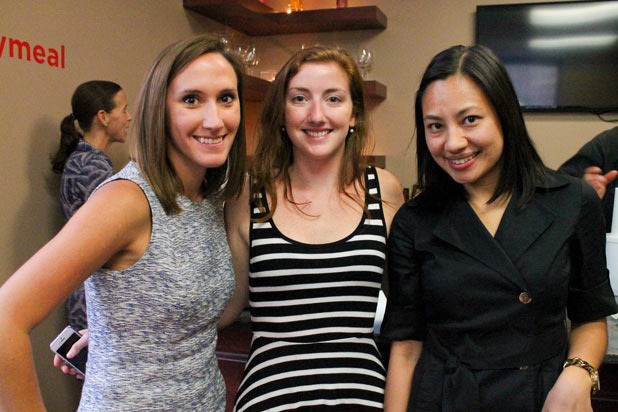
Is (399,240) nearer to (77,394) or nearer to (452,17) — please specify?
(77,394)

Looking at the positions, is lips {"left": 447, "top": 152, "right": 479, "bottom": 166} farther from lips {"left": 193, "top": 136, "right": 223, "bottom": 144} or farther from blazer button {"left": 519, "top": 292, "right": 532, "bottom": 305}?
lips {"left": 193, "top": 136, "right": 223, "bottom": 144}

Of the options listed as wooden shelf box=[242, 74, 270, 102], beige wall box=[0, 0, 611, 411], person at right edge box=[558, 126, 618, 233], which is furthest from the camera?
wooden shelf box=[242, 74, 270, 102]

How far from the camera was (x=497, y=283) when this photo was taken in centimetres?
116

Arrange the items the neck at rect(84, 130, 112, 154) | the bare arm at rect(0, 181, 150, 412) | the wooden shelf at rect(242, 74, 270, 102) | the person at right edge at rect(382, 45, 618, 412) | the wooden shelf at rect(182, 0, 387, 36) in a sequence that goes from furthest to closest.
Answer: the wooden shelf at rect(182, 0, 387, 36) < the wooden shelf at rect(242, 74, 270, 102) < the neck at rect(84, 130, 112, 154) < the person at right edge at rect(382, 45, 618, 412) < the bare arm at rect(0, 181, 150, 412)

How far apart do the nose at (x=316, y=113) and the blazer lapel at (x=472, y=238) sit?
16.1 inches

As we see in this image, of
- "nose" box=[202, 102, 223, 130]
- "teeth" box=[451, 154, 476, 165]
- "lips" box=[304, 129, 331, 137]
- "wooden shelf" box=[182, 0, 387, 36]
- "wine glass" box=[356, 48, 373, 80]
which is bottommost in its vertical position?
"teeth" box=[451, 154, 476, 165]

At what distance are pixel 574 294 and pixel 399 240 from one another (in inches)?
14.9

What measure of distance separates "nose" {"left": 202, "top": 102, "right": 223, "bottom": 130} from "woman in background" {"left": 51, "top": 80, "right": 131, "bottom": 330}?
161 cm

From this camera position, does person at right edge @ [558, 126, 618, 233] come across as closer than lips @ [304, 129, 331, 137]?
No

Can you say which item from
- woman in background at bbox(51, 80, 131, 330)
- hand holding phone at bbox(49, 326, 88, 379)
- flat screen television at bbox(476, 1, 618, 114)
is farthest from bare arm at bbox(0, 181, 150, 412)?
flat screen television at bbox(476, 1, 618, 114)

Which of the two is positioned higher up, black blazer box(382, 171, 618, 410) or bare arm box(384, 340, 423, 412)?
black blazer box(382, 171, 618, 410)

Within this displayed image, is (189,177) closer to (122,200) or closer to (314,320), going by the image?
(122,200)

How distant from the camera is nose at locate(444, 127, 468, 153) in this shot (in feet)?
3.85

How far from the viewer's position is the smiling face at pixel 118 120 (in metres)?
2.85
